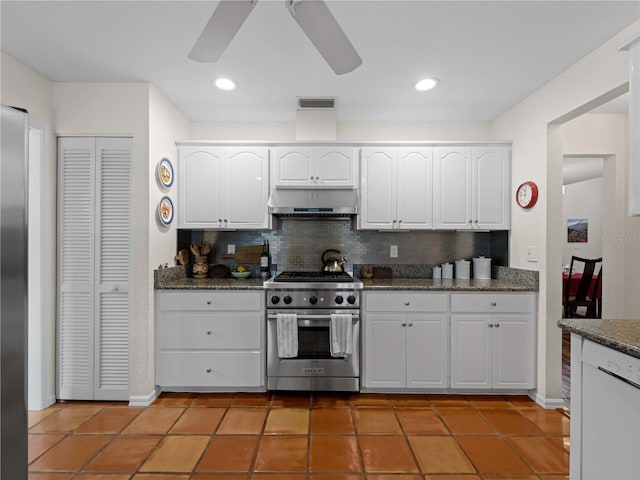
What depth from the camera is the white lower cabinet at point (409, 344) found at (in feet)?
9.86

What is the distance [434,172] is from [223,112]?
2.13 m

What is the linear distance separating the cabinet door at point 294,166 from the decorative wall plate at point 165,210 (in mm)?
976

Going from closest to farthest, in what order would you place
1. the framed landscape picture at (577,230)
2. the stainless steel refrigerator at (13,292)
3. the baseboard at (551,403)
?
the stainless steel refrigerator at (13,292) → the baseboard at (551,403) → the framed landscape picture at (577,230)

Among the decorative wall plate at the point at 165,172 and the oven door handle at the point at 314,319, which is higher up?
the decorative wall plate at the point at 165,172

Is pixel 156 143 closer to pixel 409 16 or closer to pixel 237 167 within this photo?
pixel 237 167

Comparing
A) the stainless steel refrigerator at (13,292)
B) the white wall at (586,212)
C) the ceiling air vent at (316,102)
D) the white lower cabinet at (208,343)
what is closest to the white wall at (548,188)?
the ceiling air vent at (316,102)

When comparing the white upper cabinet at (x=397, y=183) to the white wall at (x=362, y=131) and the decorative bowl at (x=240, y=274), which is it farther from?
the decorative bowl at (x=240, y=274)

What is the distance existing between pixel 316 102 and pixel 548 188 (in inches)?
81.4

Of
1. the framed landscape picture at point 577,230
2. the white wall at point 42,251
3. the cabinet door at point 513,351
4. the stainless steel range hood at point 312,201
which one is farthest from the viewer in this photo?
the framed landscape picture at point 577,230

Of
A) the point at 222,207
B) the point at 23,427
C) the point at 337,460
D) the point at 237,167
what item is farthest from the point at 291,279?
the point at 23,427

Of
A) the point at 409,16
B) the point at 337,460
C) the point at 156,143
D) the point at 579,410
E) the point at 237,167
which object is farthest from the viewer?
the point at 237,167

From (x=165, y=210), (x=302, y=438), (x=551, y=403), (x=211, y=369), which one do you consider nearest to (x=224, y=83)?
(x=165, y=210)

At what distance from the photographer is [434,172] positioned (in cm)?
340

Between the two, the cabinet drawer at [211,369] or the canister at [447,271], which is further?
the canister at [447,271]
